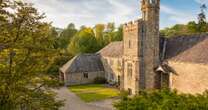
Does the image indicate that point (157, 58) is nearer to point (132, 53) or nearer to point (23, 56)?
point (132, 53)

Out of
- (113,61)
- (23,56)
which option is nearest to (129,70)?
(113,61)

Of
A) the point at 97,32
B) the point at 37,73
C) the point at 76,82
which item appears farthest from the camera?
the point at 97,32

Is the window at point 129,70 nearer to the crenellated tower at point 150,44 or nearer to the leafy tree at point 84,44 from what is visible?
the crenellated tower at point 150,44

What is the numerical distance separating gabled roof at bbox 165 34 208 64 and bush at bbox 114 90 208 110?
44.3ft

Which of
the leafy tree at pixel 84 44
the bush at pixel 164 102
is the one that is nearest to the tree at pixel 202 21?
the leafy tree at pixel 84 44

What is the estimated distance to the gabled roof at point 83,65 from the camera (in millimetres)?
45969

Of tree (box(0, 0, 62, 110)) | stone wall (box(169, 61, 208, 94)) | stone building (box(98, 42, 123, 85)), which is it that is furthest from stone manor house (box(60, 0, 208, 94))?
tree (box(0, 0, 62, 110))

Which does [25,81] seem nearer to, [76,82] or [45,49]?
[45,49]

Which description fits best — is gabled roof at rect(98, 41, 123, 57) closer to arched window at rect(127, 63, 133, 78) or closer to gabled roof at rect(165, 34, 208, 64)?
arched window at rect(127, 63, 133, 78)

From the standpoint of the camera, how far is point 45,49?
44.4 feet

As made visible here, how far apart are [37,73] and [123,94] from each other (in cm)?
542

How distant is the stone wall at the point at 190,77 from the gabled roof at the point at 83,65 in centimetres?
1940

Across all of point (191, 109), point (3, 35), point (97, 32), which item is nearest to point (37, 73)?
point (3, 35)

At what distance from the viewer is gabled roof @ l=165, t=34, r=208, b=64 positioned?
93.2 ft
